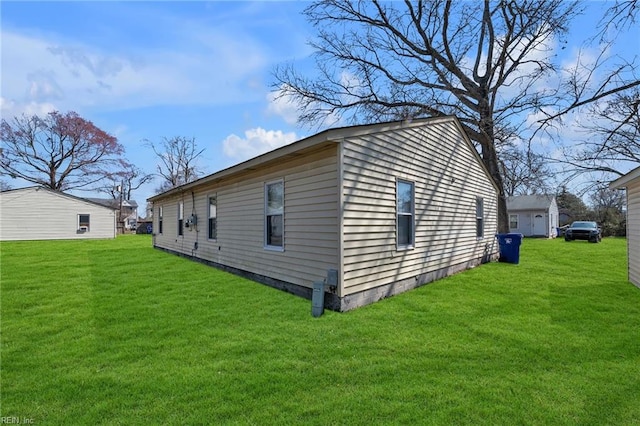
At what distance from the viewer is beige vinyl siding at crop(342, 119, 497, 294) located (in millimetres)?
5496

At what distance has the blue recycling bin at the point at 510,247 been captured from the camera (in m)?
11.1

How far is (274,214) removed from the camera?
23.2 ft

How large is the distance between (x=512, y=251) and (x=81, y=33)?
12996 mm

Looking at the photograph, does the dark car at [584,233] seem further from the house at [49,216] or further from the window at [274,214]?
the house at [49,216]

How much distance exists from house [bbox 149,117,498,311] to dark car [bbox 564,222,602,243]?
15762 mm

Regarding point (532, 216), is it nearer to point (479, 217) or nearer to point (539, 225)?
point (539, 225)

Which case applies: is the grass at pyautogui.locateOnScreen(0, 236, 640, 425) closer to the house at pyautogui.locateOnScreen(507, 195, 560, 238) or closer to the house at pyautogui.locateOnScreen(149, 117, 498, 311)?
the house at pyautogui.locateOnScreen(149, 117, 498, 311)

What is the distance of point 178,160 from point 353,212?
34.2m

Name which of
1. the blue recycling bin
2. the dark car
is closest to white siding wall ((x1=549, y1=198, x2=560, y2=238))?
the dark car

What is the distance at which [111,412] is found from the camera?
2.57m

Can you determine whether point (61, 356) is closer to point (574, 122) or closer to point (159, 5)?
point (159, 5)

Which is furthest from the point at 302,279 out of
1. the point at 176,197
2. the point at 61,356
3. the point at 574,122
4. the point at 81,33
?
the point at 574,122

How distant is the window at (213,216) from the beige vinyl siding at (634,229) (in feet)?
33.0

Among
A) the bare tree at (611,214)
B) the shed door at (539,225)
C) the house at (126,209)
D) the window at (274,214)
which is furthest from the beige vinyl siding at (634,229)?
the house at (126,209)
